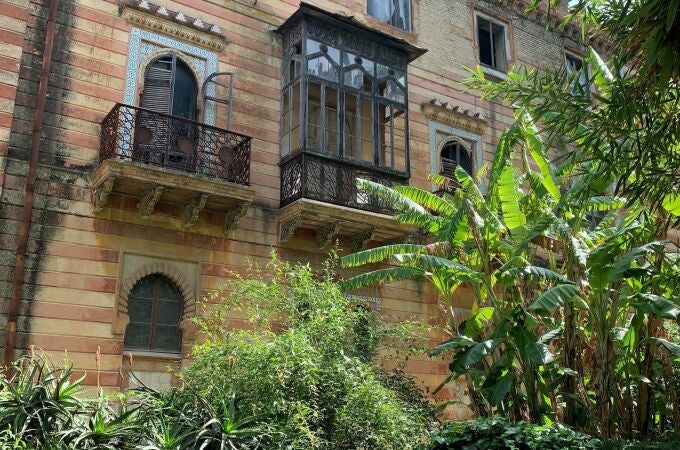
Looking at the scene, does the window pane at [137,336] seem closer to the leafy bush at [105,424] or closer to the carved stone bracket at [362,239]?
the leafy bush at [105,424]

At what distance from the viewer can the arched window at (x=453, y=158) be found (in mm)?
15914

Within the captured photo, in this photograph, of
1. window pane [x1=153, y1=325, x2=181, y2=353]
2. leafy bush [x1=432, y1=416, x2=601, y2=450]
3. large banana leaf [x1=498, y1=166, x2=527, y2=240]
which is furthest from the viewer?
window pane [x1=153, y1=325, x2=181, y2=353]

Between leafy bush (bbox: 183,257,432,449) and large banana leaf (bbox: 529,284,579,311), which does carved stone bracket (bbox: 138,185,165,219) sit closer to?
leafy bush (bbox: 183,257,432,449)

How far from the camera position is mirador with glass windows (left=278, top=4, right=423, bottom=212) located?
12656mm

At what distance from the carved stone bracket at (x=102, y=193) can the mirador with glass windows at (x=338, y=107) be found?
11.1 feet

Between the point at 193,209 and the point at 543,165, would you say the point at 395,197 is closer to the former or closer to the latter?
the point at 543,165

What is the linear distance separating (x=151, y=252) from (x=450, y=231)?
5.17m

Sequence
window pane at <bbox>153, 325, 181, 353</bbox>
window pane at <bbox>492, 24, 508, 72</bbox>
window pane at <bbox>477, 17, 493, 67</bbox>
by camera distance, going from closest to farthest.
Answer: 1. window pane at <bbox>153, 325, 181, 353</bbox>
2. window pane at <bbox>477, 17, 493, 67</bbox>
3. window pane at <bbox>492, 24, 508, 72</bbox>

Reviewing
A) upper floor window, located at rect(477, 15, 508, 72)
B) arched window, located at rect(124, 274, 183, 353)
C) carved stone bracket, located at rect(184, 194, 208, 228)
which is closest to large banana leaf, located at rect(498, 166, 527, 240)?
carved stone bracket, located at rect(184, 194, 208, 228)

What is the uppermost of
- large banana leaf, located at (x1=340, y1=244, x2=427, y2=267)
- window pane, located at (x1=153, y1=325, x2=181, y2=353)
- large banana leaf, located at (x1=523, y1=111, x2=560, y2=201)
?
large banana leaf, located at (x1=523, y1=111, x2=560, y2=201)

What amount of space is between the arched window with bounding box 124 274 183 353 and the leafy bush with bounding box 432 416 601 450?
5.30m

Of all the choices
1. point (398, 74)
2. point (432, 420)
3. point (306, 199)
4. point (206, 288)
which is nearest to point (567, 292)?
point (432, 420)

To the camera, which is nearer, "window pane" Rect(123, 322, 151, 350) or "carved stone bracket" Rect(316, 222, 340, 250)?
"window pane" Rect(123, 322, 151, 350)

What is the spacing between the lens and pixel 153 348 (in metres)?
11.2
